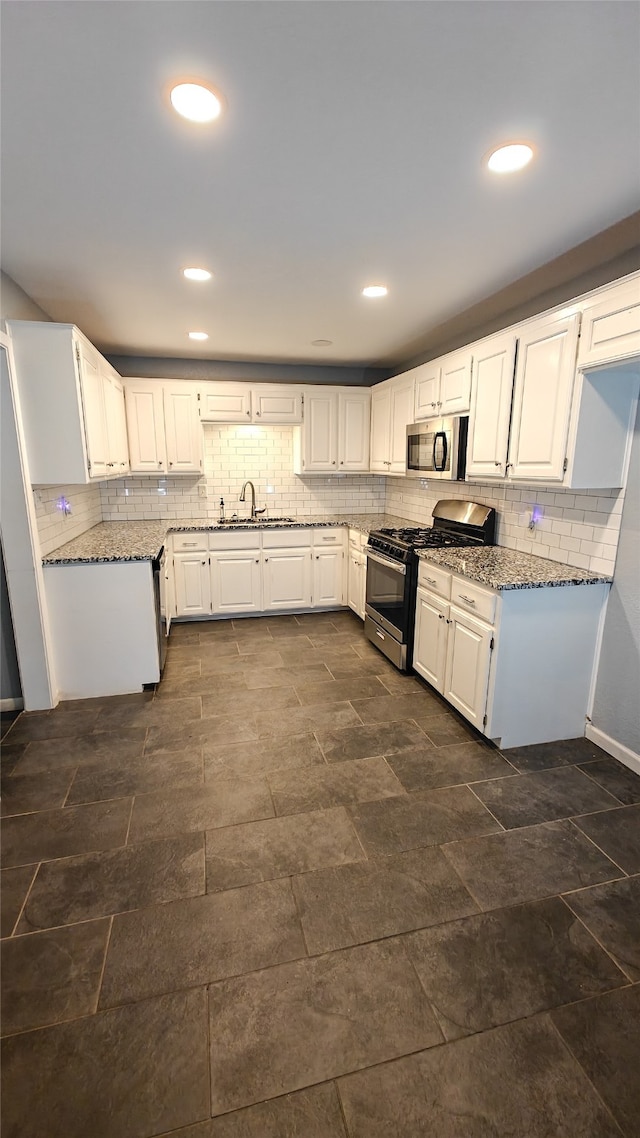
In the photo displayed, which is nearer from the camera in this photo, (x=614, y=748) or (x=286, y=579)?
(x=614, y=748)

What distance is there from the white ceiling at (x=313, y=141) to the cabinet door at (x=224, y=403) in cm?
168

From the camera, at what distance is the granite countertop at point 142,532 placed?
3160 millimetres

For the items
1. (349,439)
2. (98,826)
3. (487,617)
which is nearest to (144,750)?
(98,826)

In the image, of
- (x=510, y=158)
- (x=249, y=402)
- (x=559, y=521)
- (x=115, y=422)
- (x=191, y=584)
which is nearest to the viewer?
(x=510, y=158)

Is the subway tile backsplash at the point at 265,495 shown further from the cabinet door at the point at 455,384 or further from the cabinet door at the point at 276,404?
the cabinet door at the point at 455,384

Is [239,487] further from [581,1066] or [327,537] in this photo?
[581,1066]

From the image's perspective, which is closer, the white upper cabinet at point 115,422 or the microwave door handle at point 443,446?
the microwave door handle at point 443,446

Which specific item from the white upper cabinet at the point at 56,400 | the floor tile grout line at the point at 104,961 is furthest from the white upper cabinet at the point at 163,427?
the floor tile grout line at the point at 104,961

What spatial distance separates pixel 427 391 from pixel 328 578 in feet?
6.52

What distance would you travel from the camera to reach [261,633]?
174 inches

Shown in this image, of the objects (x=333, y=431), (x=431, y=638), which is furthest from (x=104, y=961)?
(x=333, y=431)

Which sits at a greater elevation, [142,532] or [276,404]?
[276,404]

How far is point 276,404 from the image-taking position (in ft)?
15.5

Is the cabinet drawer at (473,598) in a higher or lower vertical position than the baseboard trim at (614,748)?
higher
